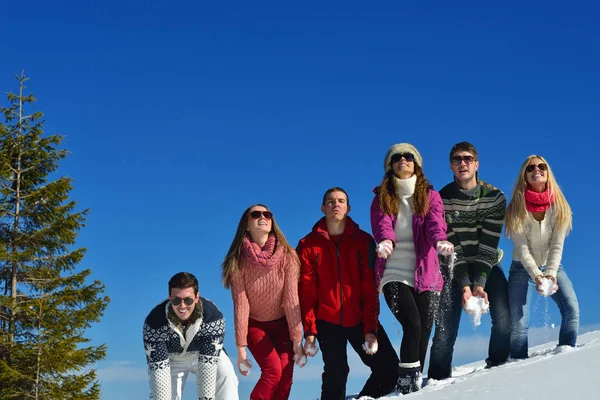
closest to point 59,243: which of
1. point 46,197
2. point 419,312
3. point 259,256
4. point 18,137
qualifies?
point 46,197

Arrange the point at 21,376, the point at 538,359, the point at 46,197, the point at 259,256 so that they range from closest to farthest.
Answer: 1. the point at 538,359
2. the point at 259,256
3. the point at 21,376
4. the point at 46,197

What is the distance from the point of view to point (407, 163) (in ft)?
22.6

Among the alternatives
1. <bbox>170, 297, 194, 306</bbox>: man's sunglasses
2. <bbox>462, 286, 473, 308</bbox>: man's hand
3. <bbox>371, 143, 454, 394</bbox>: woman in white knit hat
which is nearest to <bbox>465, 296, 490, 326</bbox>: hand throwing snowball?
<bbox>462, 286, 473, 308</bbox>: man's hand

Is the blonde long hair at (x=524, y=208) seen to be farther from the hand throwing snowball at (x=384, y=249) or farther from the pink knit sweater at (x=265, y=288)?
the pink knit sweater at (x=265, y=288)

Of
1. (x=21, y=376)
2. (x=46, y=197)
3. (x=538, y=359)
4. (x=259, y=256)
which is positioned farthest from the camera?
(x=46, y=197)

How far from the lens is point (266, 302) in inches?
279

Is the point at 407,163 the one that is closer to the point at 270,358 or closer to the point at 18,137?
the point at 270,358

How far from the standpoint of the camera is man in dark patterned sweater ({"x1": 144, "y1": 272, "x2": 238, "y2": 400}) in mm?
6500

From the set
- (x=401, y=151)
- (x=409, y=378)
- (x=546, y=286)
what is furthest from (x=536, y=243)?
(x=409, y=378)

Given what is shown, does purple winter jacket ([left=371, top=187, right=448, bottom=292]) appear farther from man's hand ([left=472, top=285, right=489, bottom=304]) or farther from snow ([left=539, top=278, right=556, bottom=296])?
snow ([left=539, top=278, right=556, bottom=296])

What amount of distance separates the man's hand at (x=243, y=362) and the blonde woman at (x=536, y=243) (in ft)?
9.42

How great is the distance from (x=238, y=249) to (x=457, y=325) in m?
2.47

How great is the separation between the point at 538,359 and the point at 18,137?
17446 millimetres

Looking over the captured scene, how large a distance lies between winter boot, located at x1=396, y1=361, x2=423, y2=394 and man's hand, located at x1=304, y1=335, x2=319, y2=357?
3.01 ft
